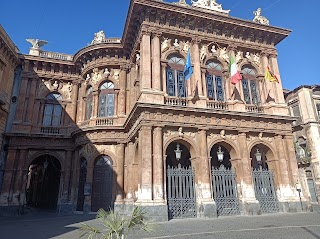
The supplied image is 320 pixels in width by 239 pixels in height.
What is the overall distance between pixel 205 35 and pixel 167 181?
29.9 ft

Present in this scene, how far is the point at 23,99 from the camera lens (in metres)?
18.3

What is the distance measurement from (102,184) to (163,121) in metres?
6.42

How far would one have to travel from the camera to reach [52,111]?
1906 centimetres

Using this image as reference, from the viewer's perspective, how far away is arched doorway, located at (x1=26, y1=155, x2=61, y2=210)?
19781mm

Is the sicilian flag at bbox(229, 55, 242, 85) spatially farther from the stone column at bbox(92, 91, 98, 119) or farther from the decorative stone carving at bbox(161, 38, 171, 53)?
the stone column at bbox(92, 91, 98, 119)

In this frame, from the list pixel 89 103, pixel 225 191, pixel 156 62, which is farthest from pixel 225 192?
pixel 89 103

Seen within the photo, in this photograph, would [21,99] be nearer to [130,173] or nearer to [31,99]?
[31,99]

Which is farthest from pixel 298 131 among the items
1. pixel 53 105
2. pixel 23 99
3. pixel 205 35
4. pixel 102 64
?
pixel 23 99

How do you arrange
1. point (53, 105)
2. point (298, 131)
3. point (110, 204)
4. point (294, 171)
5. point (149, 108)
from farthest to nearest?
point (298, 131)
point (53, 105)
point (110, 204)
point (294, 171)
point (149, 108)

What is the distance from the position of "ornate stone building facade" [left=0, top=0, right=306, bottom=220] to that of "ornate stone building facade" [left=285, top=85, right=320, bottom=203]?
973cm

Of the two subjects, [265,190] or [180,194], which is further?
[265,190]

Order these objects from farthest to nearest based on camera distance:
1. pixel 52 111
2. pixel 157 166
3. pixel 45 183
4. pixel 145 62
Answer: pixel 45 183
pixel 52 111
pixel 145 62
pixel 157 166

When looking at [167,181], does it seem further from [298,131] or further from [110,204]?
[298,131]

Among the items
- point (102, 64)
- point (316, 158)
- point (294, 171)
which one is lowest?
point (294, 171)
